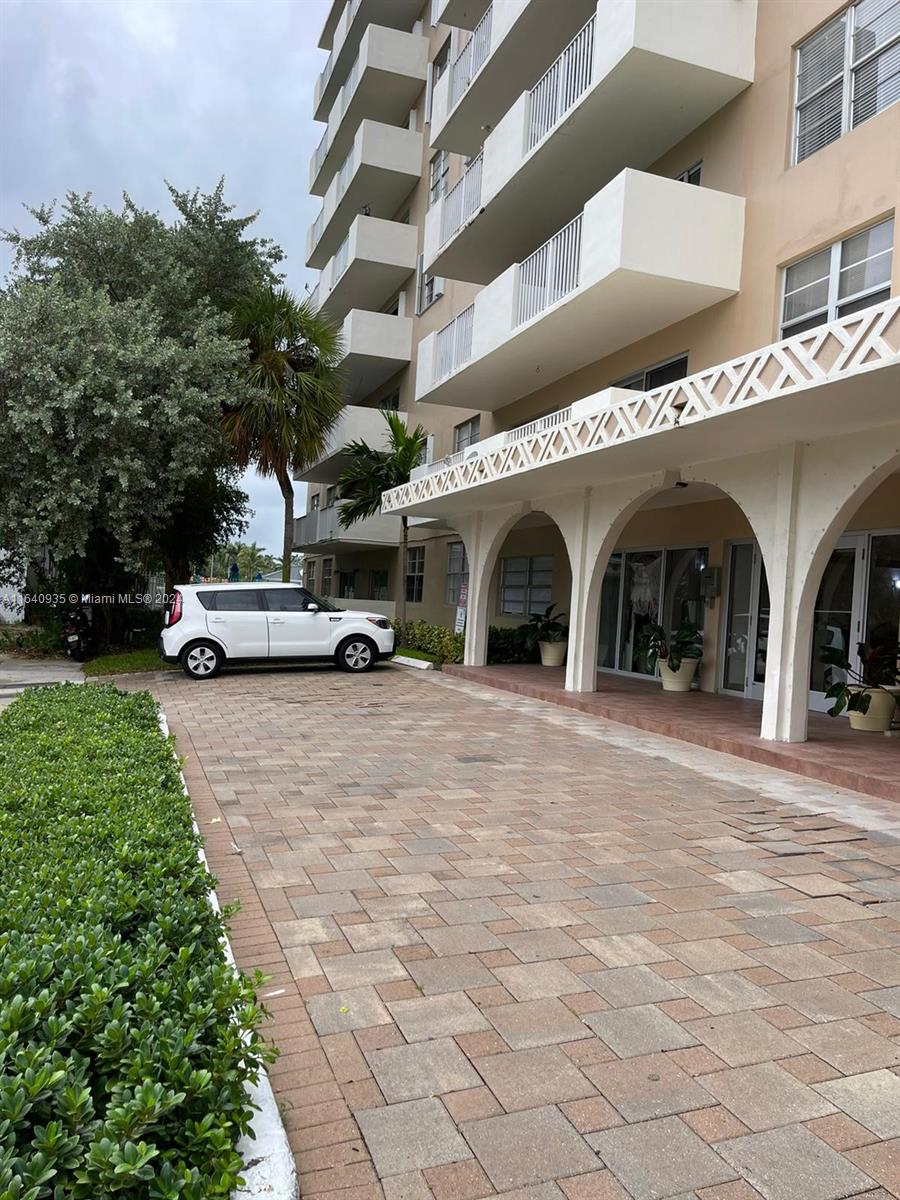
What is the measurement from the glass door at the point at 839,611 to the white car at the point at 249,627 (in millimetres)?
7469

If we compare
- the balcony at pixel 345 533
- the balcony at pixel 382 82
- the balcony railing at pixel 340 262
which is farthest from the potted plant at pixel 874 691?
the balcony at pixel 382 82

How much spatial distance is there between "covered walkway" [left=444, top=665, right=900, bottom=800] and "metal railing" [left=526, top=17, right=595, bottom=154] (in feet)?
27.5

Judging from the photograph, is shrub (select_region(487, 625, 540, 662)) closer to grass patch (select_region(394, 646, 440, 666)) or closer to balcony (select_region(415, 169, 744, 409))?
grass patch (select_region(394, 646, 440, 666))

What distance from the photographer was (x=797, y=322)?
32.9 ft

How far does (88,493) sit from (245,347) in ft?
18.9

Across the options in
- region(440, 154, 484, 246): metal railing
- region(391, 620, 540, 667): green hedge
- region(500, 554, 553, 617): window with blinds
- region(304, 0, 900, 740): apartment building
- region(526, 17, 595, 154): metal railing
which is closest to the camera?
region(304, 0, 900, 740): apartment building

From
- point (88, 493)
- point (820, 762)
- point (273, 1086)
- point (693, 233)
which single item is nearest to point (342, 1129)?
point (273, 1086)

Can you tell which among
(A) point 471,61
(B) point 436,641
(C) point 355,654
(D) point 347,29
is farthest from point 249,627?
(D) point 347,29

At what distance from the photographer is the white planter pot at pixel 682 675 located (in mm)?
12398

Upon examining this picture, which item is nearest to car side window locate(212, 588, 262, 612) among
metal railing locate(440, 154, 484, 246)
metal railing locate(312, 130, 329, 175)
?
metal railing locate(440, 154, 484, 246)

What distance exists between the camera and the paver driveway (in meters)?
2.27

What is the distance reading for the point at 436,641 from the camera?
1709cm

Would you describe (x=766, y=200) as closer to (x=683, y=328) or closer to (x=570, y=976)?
(x=683, y=328)

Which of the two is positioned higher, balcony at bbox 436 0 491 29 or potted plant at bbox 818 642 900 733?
balcony at bbox 436 0 491 29
